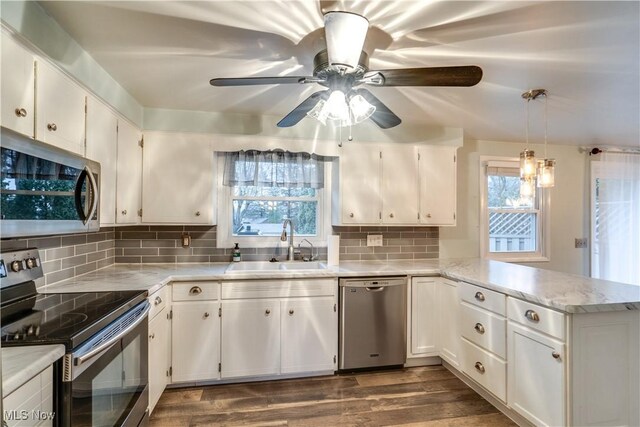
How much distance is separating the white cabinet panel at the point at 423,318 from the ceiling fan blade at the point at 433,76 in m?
1.72

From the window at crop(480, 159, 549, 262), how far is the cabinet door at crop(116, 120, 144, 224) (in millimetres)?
3404

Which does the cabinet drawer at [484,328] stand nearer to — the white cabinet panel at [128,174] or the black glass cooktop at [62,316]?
the black glass cooktop at [62,316]

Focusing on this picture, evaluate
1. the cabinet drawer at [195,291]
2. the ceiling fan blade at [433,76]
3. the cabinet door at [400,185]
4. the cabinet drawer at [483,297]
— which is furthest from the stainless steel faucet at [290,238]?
the ceiling fan blade at [433,76]

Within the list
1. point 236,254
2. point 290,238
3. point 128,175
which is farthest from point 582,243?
point 128,175

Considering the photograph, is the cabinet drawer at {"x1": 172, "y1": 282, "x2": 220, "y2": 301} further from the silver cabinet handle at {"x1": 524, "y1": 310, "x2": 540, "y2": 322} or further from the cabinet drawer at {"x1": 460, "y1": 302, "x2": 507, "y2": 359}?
the silver cabinet handle at {"x1": 524, "y1": 310, "x2": 540, "y2": 322}

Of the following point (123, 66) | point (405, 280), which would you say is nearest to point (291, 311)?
point (405, 280)

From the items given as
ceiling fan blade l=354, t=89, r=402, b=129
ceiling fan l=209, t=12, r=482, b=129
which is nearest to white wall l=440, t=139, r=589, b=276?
ceiling fan blade l=354, t=89, r=402, b=129

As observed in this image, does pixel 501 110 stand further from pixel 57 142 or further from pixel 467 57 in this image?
pixel 57 142

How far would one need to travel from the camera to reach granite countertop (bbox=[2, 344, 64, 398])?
0.89 m

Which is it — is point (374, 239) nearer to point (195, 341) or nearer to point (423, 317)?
point (423, 317)

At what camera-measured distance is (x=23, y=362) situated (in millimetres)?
979

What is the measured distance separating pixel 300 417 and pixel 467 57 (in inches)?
98.3

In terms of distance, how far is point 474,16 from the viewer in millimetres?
1487

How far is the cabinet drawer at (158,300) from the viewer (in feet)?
6.65
